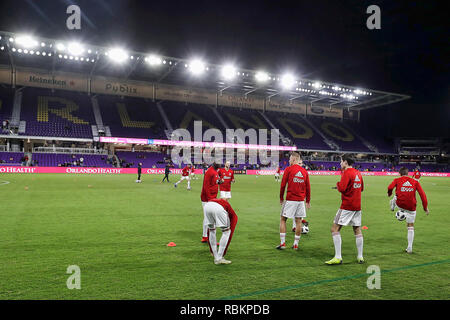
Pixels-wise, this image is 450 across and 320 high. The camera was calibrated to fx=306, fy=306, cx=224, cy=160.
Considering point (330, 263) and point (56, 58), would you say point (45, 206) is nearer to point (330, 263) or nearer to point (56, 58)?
point (330, 263)

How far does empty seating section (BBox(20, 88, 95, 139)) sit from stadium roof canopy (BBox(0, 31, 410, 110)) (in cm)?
433

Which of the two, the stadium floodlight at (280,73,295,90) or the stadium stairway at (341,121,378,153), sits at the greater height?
the stadium floodlight at (280,73,295,90)

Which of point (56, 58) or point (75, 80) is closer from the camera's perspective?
point (56, 58)

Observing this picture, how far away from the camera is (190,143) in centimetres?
4862

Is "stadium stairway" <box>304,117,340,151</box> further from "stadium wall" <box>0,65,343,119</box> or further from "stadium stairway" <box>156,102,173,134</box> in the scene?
"stadium stairway" <box>156,102,173,134</box>

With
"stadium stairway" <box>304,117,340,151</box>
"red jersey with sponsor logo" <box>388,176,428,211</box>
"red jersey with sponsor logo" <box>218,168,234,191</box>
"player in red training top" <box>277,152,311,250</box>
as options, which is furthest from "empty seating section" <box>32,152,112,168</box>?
"stadium stairway" <box>304,117,340,151</box>

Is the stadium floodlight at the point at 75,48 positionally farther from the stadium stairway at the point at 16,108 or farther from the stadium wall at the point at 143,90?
the stadium wall at the point at 143,90

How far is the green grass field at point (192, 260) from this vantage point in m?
4.82

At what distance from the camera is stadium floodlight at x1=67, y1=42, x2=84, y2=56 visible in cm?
3519

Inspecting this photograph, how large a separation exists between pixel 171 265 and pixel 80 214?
684cm

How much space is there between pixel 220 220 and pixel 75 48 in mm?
38870

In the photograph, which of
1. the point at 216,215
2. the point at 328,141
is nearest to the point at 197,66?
the point at 328,141
